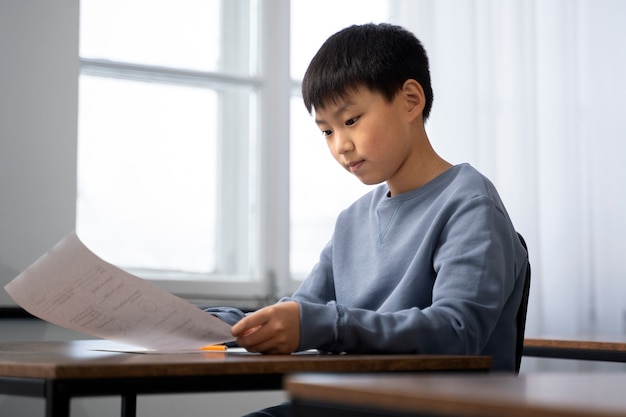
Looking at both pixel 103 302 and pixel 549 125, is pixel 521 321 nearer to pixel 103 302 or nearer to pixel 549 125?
pixel 103 302

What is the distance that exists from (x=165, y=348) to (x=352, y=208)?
0.64 meters

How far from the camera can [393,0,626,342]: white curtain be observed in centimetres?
322

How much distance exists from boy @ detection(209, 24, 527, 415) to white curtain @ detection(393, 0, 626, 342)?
1.53 m

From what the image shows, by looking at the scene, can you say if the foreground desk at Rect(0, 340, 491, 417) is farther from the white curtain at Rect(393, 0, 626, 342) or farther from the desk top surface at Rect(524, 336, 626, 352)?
the white curtain at Rect(393, 0, 626, 342)

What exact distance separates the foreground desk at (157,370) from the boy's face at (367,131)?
0.53 m

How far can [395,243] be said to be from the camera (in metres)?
1.59

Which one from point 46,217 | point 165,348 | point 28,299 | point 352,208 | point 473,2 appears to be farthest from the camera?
point 473,2

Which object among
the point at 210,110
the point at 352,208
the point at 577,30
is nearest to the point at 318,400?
the point at 352,208

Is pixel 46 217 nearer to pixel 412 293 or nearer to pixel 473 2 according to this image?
pixel 412 293

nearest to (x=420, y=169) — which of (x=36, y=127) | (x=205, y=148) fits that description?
(x=36, y=127)

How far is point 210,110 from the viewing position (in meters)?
3.01

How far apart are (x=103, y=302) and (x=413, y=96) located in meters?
0.72

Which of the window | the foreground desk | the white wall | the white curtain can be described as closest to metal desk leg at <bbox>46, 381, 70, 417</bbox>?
the foreground desk

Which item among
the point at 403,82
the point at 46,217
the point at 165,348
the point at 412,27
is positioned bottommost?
the point at 165,348
